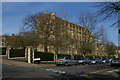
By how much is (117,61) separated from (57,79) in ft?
64.4

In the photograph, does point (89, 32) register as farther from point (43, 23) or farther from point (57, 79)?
point (57, 79)

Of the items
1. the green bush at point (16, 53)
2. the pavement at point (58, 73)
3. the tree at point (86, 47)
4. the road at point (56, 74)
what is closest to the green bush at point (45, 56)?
the green bush at point (16, 53)

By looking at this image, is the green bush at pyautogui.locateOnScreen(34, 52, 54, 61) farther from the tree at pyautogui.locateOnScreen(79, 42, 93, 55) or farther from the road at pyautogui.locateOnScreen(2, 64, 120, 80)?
the road at pyautogui.locateOnScreen(2, 64, 120, 80)

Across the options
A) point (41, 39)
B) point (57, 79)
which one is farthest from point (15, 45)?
point (57, 79)

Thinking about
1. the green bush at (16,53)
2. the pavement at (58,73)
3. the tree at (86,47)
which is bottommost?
the pavement at (58,73)

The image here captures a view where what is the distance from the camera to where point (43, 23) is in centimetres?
3966

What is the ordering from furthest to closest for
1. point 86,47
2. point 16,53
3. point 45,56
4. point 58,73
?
1. point 86,47
2. point 16,53
3. point 45,56
4. point 58,73

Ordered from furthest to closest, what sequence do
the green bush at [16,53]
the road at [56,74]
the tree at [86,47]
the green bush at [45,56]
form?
the tree at [86,47], the green bush at [16,53], the green bush at [45,56], the road at [56,74]

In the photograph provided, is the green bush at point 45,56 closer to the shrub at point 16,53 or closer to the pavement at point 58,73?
the shrub at point 16,53

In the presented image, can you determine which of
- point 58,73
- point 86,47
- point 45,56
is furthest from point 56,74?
point 86,47

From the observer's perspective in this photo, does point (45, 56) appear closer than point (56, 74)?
No

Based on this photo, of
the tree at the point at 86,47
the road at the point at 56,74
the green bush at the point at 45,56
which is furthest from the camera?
the tree at the point at 86,47

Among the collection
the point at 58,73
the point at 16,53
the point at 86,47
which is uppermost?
the point at 86,47

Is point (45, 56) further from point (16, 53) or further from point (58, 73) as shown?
point (58, 73)
